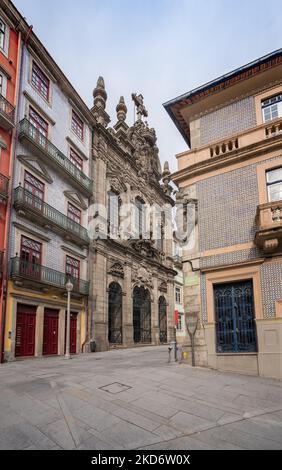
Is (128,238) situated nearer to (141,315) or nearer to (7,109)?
(141,315)

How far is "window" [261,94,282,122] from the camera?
11.7 metres

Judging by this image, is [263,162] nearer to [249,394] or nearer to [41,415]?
[249,394]

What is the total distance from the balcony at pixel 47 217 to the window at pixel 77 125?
635 centimetres

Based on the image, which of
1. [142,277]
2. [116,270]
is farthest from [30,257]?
[142,277]

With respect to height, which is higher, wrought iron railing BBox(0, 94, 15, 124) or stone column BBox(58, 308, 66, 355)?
wrought iron railing BBox(0, 94, 15, 124)

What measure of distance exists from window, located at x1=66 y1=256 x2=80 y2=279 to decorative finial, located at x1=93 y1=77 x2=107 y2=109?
38.8 ft

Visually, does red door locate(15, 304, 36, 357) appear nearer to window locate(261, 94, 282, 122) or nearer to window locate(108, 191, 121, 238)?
window locate(108, 191, 121, 238)

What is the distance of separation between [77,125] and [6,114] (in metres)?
7.37

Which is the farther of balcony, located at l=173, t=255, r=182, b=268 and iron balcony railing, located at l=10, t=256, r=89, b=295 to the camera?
balcony, located at l=173, t=255, r=182, b=268

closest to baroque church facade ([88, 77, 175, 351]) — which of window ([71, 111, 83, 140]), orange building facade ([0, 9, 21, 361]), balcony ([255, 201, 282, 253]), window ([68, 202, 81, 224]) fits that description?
window ([68, 202, 81, 224])

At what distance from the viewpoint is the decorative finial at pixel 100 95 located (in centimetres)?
2498

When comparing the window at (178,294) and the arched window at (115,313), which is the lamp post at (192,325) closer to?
the arched window at (115,313)

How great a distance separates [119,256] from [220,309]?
578 inches

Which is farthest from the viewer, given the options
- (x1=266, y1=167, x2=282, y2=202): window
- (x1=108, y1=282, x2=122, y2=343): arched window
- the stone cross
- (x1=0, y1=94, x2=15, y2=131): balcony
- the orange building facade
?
the stone cross
